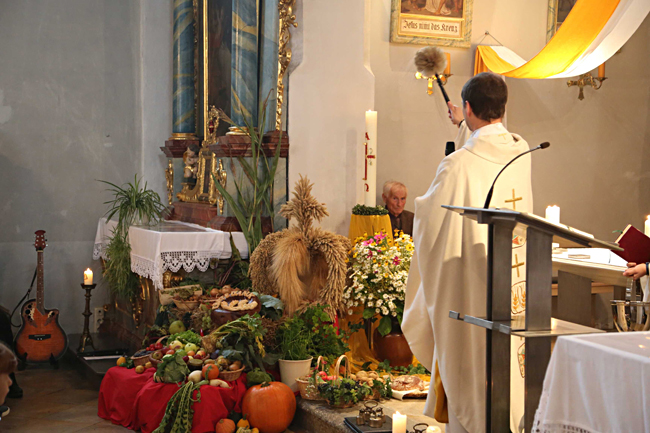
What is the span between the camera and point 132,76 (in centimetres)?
873

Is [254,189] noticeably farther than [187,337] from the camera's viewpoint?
Yes

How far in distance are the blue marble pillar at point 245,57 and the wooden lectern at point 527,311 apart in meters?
3.99

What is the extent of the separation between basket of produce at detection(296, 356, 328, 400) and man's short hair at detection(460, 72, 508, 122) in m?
2.29

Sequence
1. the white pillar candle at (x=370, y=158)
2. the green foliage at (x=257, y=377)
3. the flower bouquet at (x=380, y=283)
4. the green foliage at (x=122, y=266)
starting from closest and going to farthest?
the green foliage at (x=257, y=377) → the flower bouquet at (x=380, y=283) → the white pillar candle at (x=370, y=158) → the green foliage at (x=122, y=266)

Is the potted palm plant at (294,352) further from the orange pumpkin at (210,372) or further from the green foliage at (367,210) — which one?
the green foliage at (367,210)

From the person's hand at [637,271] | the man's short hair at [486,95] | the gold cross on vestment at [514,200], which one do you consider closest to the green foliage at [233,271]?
the gold cross on vestment at [514,200]

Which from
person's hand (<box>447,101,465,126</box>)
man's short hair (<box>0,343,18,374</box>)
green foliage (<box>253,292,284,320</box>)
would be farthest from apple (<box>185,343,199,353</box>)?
man's short hair (<box>0,343,18,374</box>)

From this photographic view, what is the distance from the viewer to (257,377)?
467 cm

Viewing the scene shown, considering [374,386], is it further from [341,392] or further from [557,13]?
[557,13]

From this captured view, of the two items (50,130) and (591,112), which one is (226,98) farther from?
(591,112)

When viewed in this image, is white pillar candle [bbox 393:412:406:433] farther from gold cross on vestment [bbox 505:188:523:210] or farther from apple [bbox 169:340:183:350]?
apple [bbox 169:340:183:350]

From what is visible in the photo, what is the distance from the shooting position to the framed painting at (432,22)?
24.7 feet

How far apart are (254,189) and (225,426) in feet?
7.53

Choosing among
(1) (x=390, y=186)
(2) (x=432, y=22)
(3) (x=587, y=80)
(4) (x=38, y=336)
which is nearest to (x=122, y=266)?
(4) (x=38, y=336)
